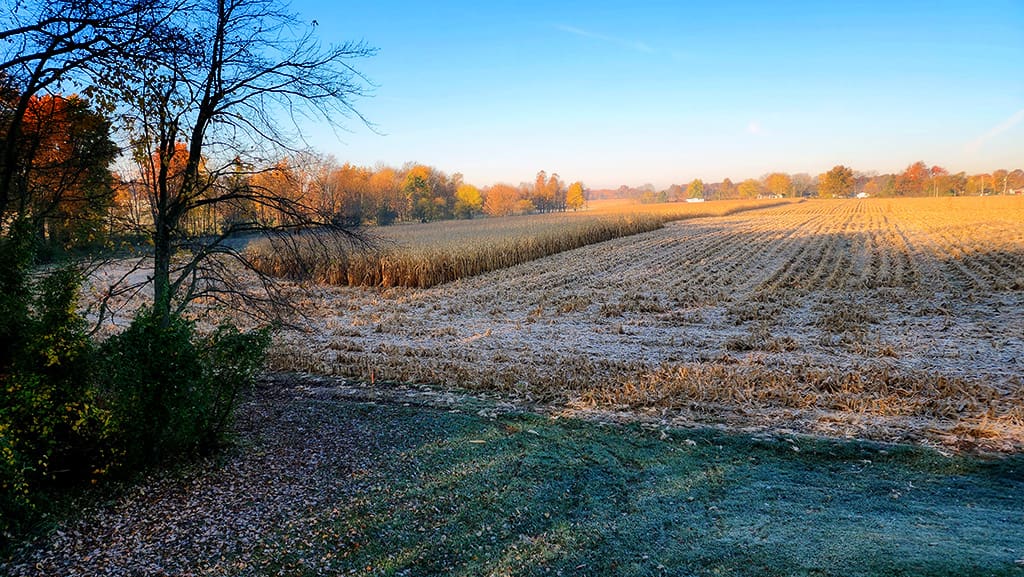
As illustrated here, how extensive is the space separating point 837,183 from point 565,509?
129137 mm

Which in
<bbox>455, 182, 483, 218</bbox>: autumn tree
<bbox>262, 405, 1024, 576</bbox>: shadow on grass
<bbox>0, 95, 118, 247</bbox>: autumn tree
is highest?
<bbox>455, 182, 483, 218</bbox>: autumn tree

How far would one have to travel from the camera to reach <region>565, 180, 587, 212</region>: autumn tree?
96.2 meters

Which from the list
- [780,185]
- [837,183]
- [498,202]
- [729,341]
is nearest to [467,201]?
[498,202]

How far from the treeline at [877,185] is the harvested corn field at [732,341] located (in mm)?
104186

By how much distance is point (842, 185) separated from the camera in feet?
365

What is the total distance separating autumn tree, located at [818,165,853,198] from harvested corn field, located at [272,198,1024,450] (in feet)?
352

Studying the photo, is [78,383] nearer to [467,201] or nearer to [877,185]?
[467,201]

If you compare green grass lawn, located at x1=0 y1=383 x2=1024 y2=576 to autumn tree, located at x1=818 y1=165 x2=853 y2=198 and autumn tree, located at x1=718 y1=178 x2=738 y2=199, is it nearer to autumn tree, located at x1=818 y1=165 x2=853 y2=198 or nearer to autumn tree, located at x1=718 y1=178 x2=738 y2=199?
autumn tree, located at x1=818 y1=165 x2=853 y2=198

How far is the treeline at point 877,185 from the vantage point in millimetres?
103688

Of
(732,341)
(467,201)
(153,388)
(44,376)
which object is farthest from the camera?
(467,201)

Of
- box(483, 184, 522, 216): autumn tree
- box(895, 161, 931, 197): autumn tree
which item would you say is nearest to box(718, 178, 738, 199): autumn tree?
box(895, 161, 931, 197): autumn tree

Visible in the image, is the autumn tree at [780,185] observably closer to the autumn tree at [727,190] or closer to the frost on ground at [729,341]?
the autumn tree at [727,190]

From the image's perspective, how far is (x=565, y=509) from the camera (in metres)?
4.11

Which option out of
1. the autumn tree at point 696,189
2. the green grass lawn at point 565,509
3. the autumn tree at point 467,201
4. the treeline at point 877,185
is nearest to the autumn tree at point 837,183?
the treeline at point 877,185
